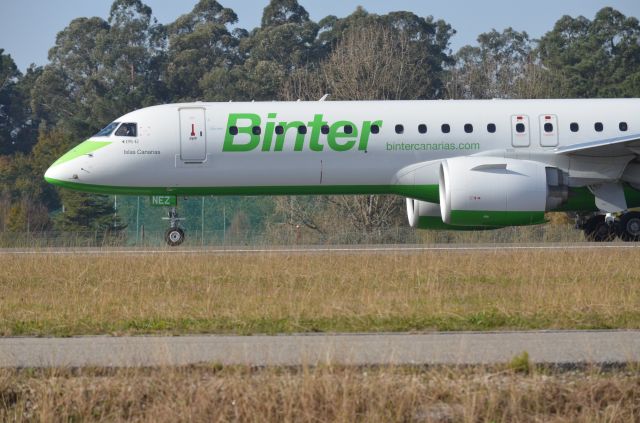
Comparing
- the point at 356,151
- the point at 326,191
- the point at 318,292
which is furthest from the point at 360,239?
the point at 318,292

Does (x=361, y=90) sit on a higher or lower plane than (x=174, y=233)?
higher

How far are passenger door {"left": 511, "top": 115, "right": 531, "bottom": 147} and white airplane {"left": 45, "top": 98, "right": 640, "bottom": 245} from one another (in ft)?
0.07

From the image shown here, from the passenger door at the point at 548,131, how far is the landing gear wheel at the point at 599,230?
7.47 feet

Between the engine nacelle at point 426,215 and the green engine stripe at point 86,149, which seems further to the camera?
the engine nacelle at point 426,215

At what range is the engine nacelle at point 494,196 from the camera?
77.6 feet

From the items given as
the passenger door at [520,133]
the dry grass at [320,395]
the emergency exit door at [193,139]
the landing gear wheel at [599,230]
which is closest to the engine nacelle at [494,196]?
the passenger door at [520,133]

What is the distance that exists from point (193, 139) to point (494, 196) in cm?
647

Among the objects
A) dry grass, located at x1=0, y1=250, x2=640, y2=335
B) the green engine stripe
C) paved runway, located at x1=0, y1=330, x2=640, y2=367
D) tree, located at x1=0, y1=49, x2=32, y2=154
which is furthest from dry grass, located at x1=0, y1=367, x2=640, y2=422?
tree, located at x1=0, y1=49, x2=32, y2=154

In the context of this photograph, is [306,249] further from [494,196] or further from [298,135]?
[494,196]

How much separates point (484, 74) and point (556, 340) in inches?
1832

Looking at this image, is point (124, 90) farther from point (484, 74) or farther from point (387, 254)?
point (387, 254)

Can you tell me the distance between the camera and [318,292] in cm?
1514

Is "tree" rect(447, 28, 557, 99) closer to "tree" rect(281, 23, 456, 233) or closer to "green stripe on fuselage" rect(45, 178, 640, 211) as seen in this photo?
"tree" rect(281, 23, 456, 233)

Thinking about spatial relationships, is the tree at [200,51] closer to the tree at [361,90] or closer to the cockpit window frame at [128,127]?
the tree at [361,90]
